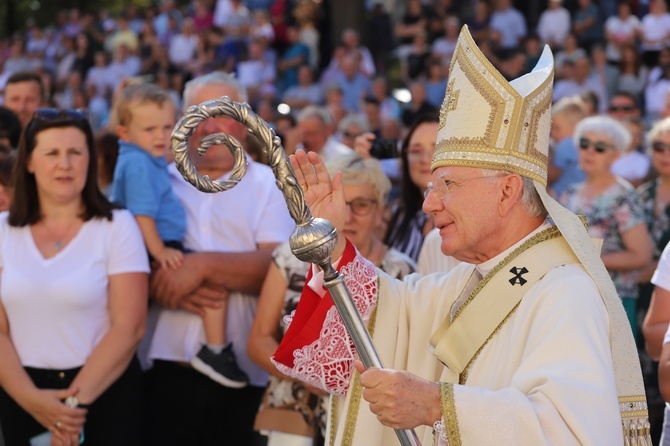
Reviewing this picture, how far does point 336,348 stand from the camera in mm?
3715

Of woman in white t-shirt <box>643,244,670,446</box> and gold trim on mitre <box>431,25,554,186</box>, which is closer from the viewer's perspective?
gold trim on mitre <box>431,25,554,186</box>

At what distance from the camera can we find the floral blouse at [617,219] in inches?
259

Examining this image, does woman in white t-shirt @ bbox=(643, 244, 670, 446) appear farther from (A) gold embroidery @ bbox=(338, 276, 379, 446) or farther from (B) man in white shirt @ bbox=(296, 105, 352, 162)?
(B) man in white shirt @ bbox=(296, 105, 352, 162)

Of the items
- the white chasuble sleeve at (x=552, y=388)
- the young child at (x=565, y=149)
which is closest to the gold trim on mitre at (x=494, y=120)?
the white chasuble sleeve at (x=552, y=388)

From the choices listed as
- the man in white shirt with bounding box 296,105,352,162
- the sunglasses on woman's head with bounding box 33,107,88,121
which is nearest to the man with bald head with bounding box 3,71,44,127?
the man in white shirt with bounding box 296,105,352,162

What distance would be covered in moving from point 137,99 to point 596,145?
3020 millimetres

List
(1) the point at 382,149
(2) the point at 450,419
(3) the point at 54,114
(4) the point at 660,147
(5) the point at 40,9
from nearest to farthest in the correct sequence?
(2) the point at 450,419 → (3) the point at 54,114 → (1) the point at 382,149 → (4) the point at 660,147 → (5) the point at 40,9

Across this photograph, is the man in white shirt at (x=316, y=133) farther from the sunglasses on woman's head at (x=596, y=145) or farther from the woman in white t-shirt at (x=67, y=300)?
the woman in white t-shirt at (x=67, y=300)

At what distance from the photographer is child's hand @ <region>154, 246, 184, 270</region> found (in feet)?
17.5

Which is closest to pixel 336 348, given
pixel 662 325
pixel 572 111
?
pixel 662 325

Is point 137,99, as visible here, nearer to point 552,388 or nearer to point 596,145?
point 596,145

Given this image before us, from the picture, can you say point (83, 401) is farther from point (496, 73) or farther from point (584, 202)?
point (584, 202)

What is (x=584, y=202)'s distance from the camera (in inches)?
271

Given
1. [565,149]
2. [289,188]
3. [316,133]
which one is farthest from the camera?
[565,149]
